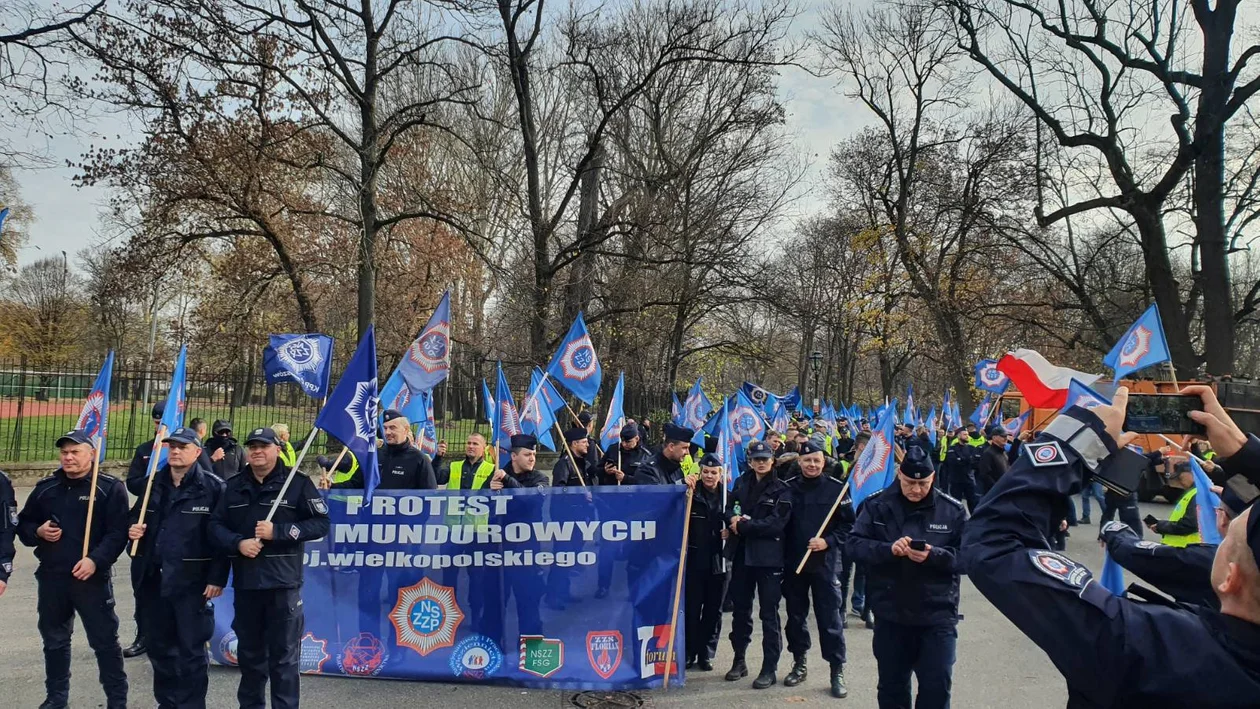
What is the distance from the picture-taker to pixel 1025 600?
1668 mm

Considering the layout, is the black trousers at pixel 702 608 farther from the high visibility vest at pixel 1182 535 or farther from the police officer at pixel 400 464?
the high visibility vest at pixel 1182 535

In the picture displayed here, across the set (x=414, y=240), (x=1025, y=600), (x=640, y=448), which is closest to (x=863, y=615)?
(x=640, y=448)

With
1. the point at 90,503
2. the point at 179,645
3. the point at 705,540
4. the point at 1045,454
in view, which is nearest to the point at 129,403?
the point at 90,503

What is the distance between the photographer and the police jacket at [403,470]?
7.00 meters

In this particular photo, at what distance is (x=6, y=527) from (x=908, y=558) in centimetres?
563

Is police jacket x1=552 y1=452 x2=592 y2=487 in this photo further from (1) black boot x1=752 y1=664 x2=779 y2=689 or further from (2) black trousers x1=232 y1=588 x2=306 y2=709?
(2) black trousers x1=232 y1=588 x2=306 y2=709

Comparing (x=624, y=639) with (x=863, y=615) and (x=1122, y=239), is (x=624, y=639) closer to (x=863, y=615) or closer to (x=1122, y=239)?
(x=863, y=615)

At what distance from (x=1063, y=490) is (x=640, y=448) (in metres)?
7.42

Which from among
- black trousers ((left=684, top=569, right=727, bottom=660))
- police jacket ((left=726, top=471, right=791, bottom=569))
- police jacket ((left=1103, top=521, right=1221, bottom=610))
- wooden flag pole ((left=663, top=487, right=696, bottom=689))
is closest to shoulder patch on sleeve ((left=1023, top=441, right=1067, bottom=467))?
police jacket ((left=1103, top=521, right=1221, bottom=610))

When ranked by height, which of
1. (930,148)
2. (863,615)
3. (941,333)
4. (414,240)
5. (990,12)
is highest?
(990,12)

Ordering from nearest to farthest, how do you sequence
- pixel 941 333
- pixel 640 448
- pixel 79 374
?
pixel 640 448
pixel 79 374
pixel 941 333

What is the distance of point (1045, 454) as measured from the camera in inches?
68.9

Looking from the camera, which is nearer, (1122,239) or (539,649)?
(539,649)

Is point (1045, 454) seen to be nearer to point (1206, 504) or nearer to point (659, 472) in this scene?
point (1206, 504)
